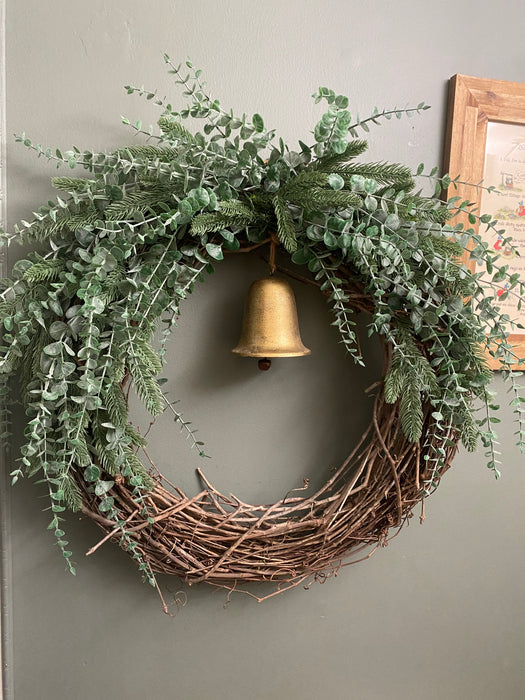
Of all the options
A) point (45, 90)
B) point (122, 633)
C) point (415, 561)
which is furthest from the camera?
point (415, 561)

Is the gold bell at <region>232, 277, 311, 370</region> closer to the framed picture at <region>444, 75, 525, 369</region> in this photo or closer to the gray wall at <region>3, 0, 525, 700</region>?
the gray wall at <region>3, 0, 525, 700</region>

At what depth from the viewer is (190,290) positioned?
3.33ft

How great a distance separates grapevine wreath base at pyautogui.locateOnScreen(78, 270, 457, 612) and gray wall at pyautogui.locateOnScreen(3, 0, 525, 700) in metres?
0.09

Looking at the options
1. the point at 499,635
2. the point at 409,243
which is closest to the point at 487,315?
the point at 409,243

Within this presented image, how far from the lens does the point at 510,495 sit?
1.33m

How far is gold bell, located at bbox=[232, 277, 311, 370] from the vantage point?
102 centimetres

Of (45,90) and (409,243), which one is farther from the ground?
(45,90)

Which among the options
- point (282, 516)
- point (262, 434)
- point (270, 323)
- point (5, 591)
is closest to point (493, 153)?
point (270, 323)

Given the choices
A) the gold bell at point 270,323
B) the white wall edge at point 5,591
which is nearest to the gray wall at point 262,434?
the white wall edge at point 5,591

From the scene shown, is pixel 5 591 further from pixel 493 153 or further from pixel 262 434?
pixel 493 153

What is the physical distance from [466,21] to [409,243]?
0.65m

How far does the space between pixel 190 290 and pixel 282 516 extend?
0.54 meters

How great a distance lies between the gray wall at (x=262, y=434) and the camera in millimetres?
1086

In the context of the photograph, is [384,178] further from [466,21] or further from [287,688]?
[287,688]
